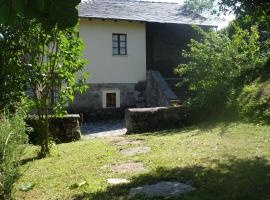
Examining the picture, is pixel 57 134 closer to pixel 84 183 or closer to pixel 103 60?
pixel 84 183

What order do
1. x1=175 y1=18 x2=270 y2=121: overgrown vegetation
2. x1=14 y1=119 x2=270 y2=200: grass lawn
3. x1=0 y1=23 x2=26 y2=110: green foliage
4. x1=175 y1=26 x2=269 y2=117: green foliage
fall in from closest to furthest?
x1=14 y1=119 x2=270 y2=200: grass lawn, x1=0 y1=23 x2=26 y2=110: green foliage, x1=175 y1=18 x2=270 y2=121: overgrown vegetation, x1=175 y1=26 x2=269 y2=117: green foliage

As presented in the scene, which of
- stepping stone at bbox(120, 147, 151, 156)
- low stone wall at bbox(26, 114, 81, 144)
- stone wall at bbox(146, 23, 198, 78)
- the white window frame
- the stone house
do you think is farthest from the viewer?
stone wall at bbox(146, 23, 198, 78)

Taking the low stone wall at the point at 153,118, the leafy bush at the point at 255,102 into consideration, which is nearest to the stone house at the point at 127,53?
the low stone wall at the point at 153,118

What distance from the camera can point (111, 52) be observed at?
18609mm

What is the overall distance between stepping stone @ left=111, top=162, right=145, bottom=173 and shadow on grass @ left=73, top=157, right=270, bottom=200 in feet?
1.33

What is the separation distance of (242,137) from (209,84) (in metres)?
4.23

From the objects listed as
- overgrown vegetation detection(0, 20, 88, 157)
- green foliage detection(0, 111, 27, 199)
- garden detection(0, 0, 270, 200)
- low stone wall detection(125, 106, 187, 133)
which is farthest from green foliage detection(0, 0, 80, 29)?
low stone wall detection(125, 106, 187, 133)

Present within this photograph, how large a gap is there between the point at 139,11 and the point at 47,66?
12.4m

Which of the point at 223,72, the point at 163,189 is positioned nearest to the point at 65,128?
the point at 223,72

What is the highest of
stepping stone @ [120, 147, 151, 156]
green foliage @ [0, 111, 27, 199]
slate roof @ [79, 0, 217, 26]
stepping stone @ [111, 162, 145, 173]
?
slate roof @ [79, 0, 217, 26]

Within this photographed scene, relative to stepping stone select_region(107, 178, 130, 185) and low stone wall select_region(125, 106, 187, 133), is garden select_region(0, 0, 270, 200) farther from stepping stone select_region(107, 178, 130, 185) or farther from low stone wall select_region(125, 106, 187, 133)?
low stone wall select_region(125, 106, 187, 133)

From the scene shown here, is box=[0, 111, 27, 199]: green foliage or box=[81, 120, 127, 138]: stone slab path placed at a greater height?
box=[0, 111, 27, 199]: green foliage

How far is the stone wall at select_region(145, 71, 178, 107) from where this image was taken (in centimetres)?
1653

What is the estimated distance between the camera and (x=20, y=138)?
573 centimetres
